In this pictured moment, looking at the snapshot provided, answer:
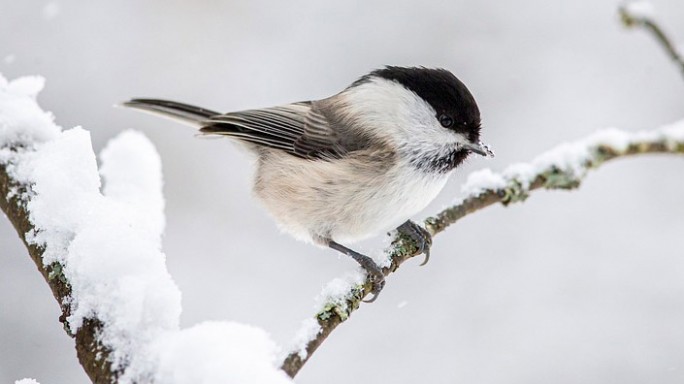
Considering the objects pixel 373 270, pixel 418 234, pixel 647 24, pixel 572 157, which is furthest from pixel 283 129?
pixel 647 24

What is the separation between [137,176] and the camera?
75.0 inches

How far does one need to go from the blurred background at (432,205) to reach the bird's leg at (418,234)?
5.16ft

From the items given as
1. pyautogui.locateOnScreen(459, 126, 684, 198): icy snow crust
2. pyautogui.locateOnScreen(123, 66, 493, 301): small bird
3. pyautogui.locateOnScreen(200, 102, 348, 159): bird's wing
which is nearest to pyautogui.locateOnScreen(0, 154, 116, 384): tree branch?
pyautogui.locateOnScreen(123, 66, 493, 301): small bird

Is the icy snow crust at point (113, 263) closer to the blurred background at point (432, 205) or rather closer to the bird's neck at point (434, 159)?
the bird's neck at point (434, 159)

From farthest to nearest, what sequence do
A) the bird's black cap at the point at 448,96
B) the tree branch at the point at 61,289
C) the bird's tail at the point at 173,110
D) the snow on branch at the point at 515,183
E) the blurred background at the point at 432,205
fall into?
the blurred background at the point at 432,205 < the bird's tail at the point at 173,110 < the bird's black cap at the point at 448,96 < the snow on branch at the point at 515,183 < the tree branch at the point at 61,289

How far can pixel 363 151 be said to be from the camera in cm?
249

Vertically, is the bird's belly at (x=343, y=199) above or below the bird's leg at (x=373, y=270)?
above

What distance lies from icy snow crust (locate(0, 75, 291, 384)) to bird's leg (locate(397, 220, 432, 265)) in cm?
80

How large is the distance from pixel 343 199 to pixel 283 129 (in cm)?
50

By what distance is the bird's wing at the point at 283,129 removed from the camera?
106 inches

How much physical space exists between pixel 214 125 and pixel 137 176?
0.96 metres

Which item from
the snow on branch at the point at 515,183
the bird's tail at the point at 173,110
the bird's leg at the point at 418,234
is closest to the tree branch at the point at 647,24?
the snow on branch at the point at 515,183

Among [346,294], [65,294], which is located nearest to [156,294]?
[65,294]

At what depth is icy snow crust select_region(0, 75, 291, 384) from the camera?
3.52 feet
